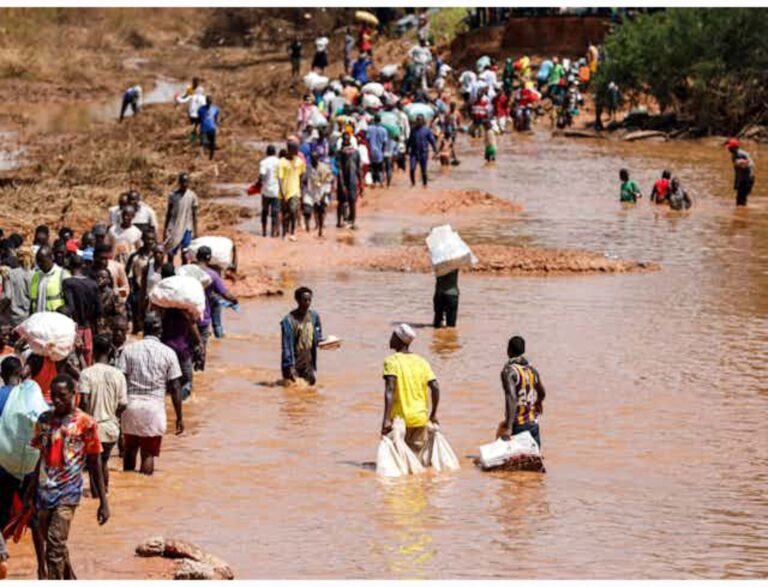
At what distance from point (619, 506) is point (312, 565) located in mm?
2506

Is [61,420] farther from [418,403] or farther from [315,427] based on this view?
[315,427]

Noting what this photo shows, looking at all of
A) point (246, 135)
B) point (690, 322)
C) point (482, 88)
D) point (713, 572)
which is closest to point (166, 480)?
point (713, 572)

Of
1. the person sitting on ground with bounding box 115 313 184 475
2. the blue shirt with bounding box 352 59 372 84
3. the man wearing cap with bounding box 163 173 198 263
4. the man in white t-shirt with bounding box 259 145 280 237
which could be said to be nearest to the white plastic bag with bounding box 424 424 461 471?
the person sitting on ground with bounding box 115 313 184 475

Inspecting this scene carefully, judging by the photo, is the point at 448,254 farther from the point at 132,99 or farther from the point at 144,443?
the point at 132,99

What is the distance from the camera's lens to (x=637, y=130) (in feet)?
134

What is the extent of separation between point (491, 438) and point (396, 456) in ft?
5.24

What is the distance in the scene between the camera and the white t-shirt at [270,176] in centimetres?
2402

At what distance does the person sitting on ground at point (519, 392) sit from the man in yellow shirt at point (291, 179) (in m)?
11.7

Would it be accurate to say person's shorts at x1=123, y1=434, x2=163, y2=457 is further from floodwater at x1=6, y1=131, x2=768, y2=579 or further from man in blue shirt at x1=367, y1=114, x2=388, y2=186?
man in blue shirt at x1=367, y1=114, x2=388, y2=186

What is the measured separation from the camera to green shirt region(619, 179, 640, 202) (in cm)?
2927

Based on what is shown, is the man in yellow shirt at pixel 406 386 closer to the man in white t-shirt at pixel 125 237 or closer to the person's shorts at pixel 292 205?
the man in white t-shirt at pixel 125 237

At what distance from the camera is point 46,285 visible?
14.3 m

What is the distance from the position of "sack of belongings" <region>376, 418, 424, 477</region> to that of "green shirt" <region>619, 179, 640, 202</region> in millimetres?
17112

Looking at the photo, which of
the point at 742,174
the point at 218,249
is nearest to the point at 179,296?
the point at 218,249
